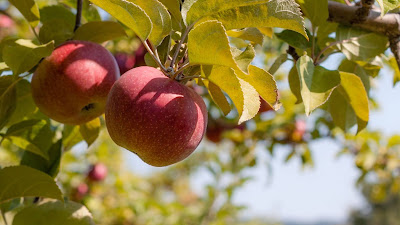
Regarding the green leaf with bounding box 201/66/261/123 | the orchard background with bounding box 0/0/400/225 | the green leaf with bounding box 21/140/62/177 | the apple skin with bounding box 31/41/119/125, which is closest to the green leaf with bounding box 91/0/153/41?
the orchard background with bounding box 0/0/400/225

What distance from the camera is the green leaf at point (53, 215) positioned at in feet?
3.37

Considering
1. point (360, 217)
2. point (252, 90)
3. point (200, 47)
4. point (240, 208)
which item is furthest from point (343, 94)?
point (360, 217)

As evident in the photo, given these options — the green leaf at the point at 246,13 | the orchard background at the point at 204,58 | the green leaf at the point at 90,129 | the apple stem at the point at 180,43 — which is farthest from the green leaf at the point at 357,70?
the green leaf at the point at 90,129

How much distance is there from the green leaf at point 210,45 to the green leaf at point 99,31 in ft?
1.46

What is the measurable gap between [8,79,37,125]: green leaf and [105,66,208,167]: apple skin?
394 millimetres

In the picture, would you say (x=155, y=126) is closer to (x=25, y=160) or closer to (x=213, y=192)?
(x=25, y=160)

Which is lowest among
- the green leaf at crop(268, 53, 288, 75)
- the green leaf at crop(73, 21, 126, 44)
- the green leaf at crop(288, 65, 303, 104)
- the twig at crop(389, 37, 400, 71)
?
the green leaf at crop(288, 65, 303, 104)

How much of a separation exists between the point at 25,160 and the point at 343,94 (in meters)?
0.86

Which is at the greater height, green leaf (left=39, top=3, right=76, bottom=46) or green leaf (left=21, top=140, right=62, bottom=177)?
green leaf (left=39, top=3, right=76, bottom=46)

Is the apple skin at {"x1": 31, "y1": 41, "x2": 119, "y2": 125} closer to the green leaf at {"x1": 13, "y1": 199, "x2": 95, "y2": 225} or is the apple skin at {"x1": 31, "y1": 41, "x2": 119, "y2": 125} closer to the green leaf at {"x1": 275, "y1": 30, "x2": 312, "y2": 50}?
the green leaf at {"x1": 13, "y1": 199, "x2": 95, "y2": 225}

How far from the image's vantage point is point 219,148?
3.49 metres

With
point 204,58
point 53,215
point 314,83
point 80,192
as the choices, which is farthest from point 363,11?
point 80,192

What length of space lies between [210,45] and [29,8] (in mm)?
601

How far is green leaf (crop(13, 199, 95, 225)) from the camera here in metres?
1.03
